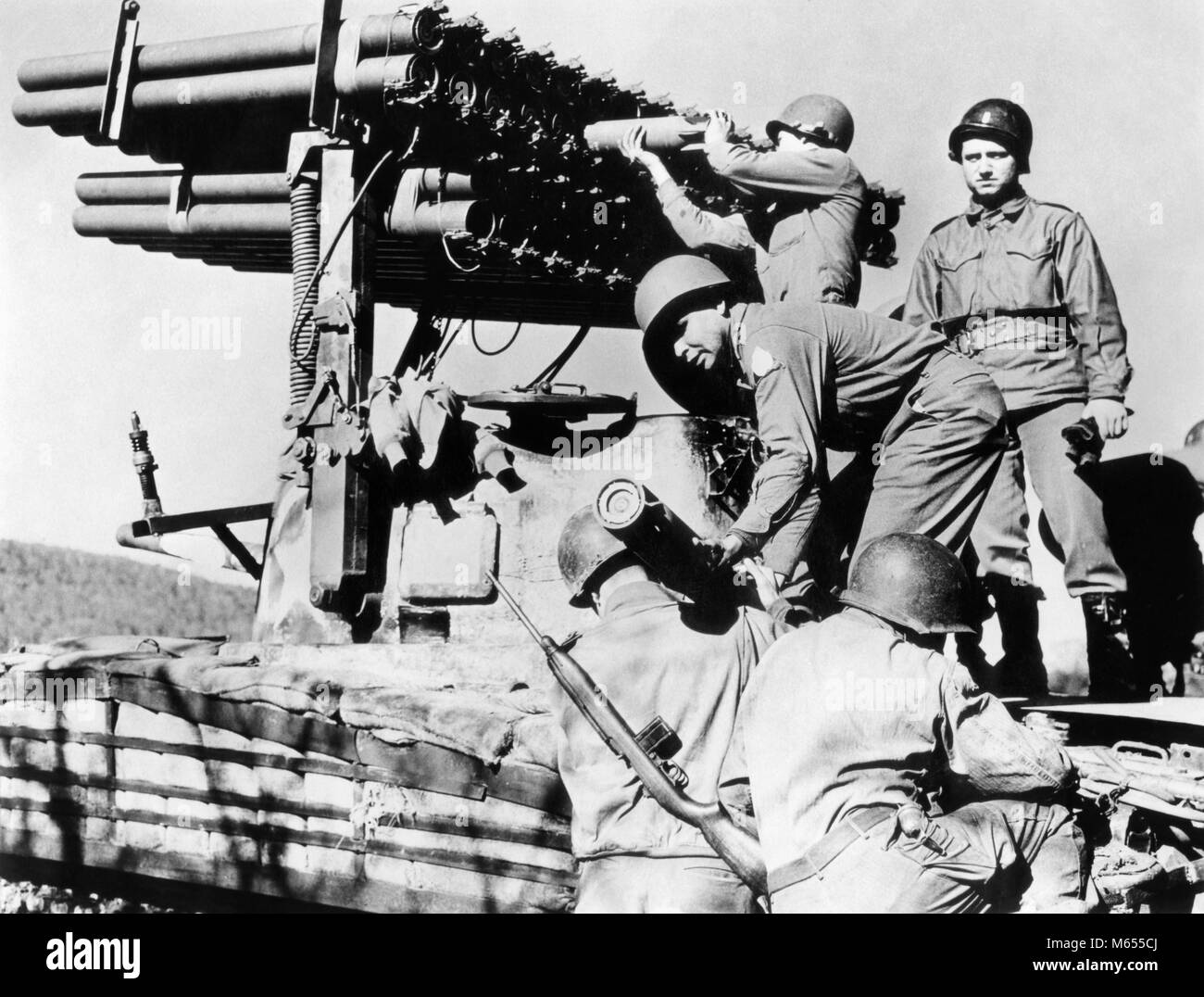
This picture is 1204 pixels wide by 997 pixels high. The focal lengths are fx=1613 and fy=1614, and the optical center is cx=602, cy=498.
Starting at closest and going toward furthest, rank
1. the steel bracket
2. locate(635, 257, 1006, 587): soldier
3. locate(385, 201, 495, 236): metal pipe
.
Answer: locate(635, 257, 1006, 587): soldier
locate(385, 201, 495, 236): metal pipe
the steel bracket

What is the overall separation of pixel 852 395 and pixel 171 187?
5.69 metres

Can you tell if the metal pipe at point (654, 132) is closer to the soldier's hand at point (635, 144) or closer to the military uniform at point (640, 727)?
the soldier's hand at point (635, 144)

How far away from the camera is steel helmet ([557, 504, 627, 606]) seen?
608cm

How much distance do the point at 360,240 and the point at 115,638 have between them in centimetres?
256

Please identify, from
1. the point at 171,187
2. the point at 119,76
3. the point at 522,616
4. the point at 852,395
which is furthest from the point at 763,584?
the point at 171,187

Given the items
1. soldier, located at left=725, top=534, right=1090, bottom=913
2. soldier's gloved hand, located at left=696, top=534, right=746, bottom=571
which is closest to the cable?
soldier's gloved hand, located at left=696, top=534, right=746, bottom=571

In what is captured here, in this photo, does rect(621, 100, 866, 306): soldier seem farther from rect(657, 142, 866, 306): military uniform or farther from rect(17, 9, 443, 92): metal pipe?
rect(17, 9, 443, 92): metal pipe

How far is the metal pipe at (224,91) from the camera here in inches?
322

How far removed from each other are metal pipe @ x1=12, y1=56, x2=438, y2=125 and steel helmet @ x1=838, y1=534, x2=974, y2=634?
13.6 feet

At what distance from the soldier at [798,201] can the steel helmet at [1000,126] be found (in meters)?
0.53

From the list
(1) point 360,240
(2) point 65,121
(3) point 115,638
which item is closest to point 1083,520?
(1) point 360,240

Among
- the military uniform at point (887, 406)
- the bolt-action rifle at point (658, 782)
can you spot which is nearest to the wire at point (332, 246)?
the military uniform at point (887, 406)

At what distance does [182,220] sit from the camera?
33.9ft

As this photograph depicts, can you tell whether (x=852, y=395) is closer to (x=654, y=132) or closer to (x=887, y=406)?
(x=887, y=406)
